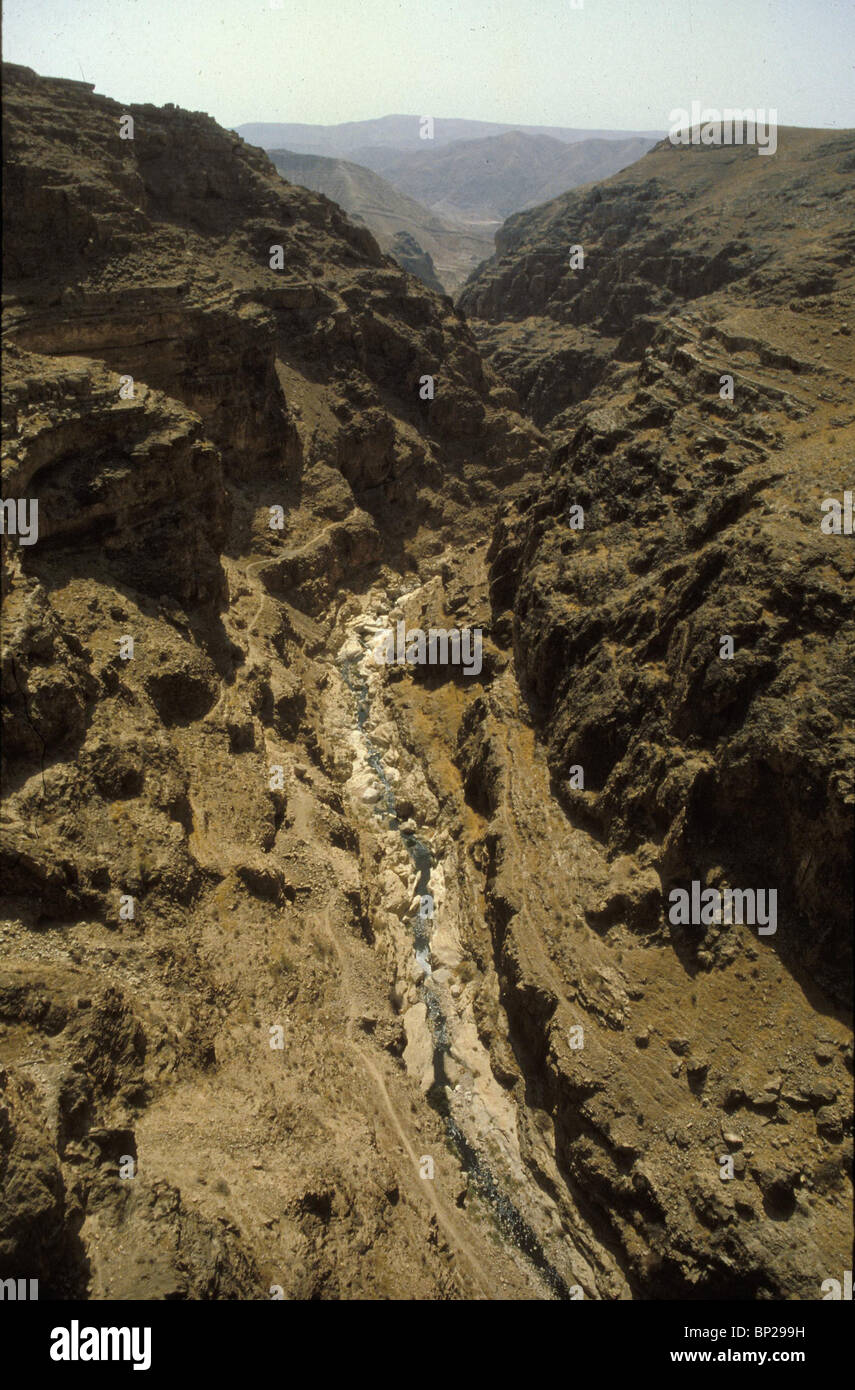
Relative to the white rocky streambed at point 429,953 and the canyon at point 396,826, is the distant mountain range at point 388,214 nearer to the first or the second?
the canyon at point 396,826

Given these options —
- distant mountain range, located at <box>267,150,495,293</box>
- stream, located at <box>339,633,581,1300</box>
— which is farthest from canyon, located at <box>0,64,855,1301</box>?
distant mountain range, located at <box>267,150,495,293</box>

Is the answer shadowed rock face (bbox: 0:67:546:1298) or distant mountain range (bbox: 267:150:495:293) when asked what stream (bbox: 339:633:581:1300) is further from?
distant mountain range (bbox: 267:150:495:293)

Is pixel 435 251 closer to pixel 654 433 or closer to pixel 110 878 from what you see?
pixel 654 433

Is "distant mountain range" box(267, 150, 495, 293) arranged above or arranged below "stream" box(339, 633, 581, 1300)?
above

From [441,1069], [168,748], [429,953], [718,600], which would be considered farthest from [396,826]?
[718,600]

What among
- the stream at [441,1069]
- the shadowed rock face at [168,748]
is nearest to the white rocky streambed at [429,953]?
the stream at [441,1069]
